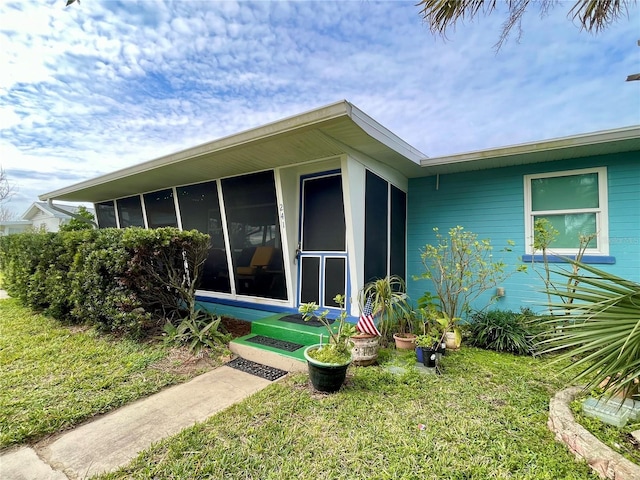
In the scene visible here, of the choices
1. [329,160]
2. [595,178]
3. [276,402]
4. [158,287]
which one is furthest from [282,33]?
[276,402]

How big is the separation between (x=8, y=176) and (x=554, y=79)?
1237 inches

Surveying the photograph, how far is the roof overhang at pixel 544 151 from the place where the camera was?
13.0ft

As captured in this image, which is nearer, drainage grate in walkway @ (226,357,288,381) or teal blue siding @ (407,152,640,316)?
drainage grate in walkway @ (226,357,288,381)

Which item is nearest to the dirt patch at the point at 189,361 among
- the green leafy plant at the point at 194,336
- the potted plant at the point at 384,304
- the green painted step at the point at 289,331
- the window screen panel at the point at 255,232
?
the green leafy plant at the point at 194,336

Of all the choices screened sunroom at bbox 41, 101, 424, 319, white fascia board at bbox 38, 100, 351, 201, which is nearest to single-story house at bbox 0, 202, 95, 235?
white fascia board at bbox 38, 100, 351, 201

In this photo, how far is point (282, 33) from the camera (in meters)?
6.13

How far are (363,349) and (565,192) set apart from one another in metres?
4.08

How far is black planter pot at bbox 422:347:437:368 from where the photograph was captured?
11.3 ft

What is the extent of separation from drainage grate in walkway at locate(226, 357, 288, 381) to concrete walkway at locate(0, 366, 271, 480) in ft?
0.46

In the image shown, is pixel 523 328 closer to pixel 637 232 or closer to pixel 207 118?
pixel 637 232

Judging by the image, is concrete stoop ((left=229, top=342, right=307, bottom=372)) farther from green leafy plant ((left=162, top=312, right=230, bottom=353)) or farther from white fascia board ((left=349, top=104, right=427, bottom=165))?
white fascia board ((left=349, top=104, right=427, bottom=165))

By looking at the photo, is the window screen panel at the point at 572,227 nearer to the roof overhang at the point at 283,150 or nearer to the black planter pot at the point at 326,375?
the roof overhang at the point at 283,150

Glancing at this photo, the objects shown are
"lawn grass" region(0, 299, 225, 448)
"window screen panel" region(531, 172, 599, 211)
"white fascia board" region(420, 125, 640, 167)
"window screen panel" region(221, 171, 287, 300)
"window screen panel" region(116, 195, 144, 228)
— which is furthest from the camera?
"window screen panel" region(116, 195, 144, 228)

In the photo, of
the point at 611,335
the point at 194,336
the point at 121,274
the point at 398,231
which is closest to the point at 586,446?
the point at 611,335
